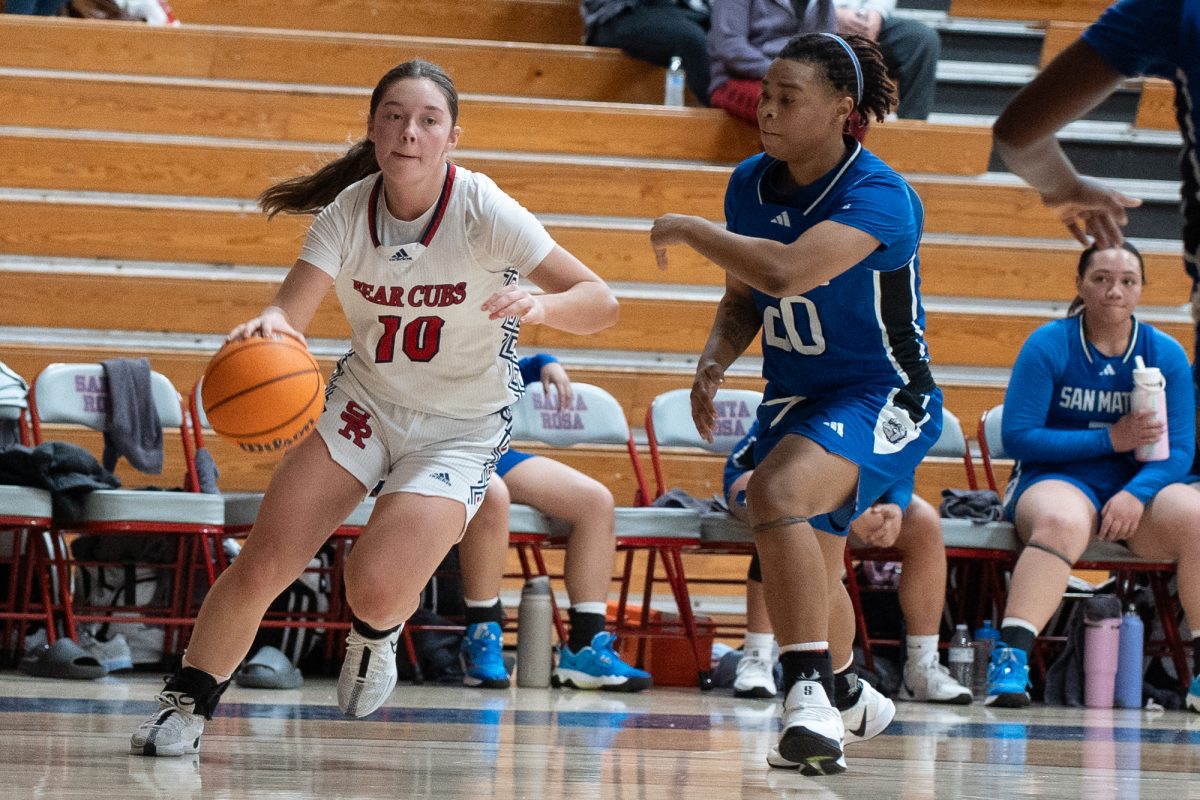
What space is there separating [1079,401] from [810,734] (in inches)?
118

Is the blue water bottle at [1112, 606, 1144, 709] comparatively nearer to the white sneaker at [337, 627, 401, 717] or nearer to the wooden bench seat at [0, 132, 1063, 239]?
the wooden bench seat at [0, 132, 1063, 239]

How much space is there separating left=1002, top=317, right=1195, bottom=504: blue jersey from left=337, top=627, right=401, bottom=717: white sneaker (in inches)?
121

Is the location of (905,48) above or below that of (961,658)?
above

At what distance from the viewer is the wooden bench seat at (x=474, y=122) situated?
794 cm

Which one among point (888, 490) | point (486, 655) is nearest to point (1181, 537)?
point (888, 490)

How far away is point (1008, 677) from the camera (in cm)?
534

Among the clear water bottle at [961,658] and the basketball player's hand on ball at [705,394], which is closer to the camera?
the basketball player's hand on ball at [705,394]

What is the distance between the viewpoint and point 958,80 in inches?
357

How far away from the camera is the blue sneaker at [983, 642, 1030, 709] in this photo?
17.5ft

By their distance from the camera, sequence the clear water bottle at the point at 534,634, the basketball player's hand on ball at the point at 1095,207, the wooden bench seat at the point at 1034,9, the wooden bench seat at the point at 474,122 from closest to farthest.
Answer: the basketball player's hand on ball at the point at 1095,207 < the clear water bottle at the point at 534,634 < the wooden bench seat at the point at 474,122 < the wooden bench seat at the point at 1034,9

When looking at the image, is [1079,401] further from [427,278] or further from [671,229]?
[427,278]

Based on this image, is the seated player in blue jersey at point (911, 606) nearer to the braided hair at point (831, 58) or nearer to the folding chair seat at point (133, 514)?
the folding chair seat at point (133, 514)

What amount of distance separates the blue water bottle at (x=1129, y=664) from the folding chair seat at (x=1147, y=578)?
0.21 meters

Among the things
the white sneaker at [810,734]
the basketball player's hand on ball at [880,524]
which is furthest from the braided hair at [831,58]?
the basketball player's hand on ball at [880,524]
